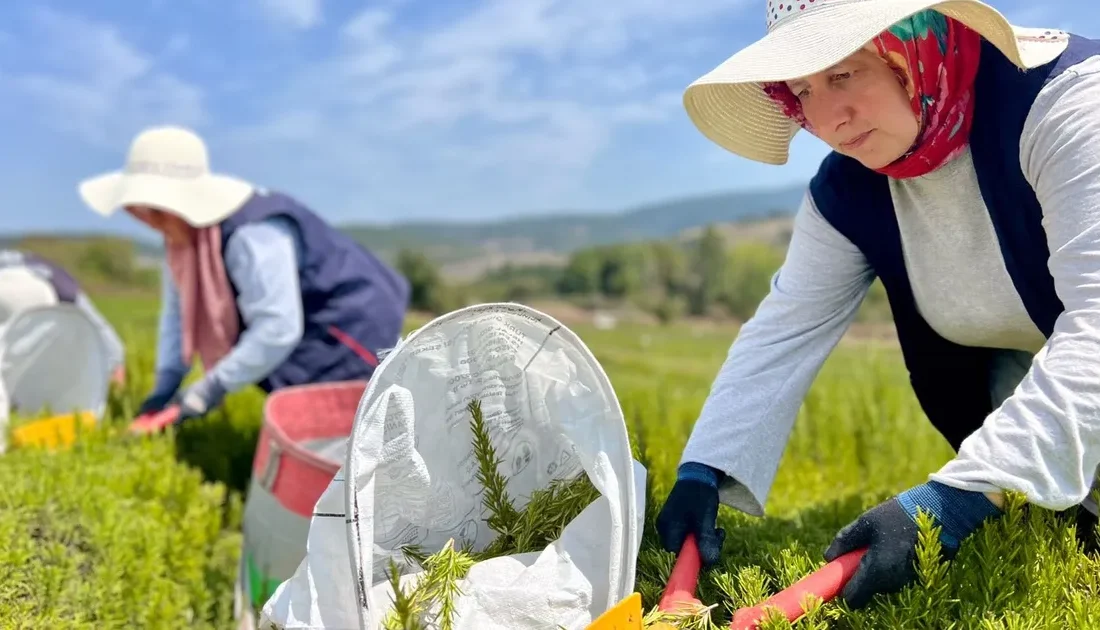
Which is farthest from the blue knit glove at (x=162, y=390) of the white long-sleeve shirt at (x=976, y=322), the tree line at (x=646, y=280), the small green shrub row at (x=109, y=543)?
the tree line at (x=646, y=280)

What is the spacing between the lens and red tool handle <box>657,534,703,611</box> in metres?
1.26

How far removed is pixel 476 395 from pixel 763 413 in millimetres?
568

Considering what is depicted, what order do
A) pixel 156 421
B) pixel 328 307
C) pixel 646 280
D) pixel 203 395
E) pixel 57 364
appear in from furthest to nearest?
1. pixel 646 280
2. pixel 57 364
3. pixel 328 307
4. pixel 156 421
5. pixel 203 395

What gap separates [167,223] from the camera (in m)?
3.08

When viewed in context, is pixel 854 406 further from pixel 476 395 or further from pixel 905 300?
pixel 476 395

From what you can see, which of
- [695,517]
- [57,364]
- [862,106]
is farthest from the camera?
[57,364]

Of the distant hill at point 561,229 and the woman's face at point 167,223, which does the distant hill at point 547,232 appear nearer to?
the distant hill at point 561,229

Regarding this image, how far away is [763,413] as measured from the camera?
1592mm

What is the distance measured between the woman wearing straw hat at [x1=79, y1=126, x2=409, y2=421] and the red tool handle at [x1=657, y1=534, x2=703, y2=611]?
1.96 m

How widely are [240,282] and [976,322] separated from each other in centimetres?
235

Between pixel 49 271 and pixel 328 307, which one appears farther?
pixel 49 271

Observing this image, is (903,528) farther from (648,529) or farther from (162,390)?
(162,390)

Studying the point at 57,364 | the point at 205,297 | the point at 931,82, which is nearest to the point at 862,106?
the point at 931,82

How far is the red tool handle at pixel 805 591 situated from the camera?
1.18 metres
